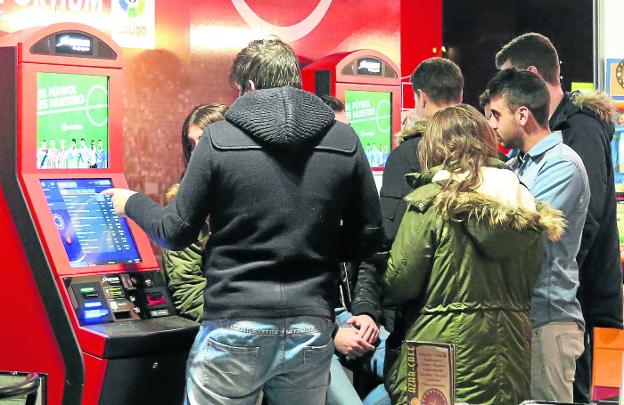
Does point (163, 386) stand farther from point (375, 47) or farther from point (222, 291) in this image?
point (375, 47)

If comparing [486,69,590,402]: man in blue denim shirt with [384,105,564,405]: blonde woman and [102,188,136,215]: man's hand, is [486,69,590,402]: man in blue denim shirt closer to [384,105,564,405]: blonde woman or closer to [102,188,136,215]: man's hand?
[384,105,564,405]: blonde woman

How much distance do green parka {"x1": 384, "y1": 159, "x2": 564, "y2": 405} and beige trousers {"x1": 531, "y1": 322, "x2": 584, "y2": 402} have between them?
368 mm

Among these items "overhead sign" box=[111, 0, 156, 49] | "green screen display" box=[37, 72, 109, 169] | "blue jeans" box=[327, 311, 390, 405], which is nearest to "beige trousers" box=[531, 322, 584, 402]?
"blue jeans" box=[327, 311, 390, 405]

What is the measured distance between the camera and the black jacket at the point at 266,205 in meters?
2.43

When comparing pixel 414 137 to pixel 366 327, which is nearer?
pixel 366 327

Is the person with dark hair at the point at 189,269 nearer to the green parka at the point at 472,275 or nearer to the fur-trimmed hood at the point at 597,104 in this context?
the green parka at the point at 472,275

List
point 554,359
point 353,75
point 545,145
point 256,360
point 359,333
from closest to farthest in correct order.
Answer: point 256,360 < point 359,333 < point 554,359 < point 545,145 < point 353,75

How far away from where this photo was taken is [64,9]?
415 centimetres

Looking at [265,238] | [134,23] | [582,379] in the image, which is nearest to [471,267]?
[265,238]

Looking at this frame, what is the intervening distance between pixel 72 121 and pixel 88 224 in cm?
44

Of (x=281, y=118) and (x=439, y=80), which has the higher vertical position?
(x=439, y=80)

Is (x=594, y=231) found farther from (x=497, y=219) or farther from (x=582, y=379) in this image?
(x=497, y=219)

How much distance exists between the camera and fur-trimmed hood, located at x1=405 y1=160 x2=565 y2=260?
9.27ft

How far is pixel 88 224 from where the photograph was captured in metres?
3.53
